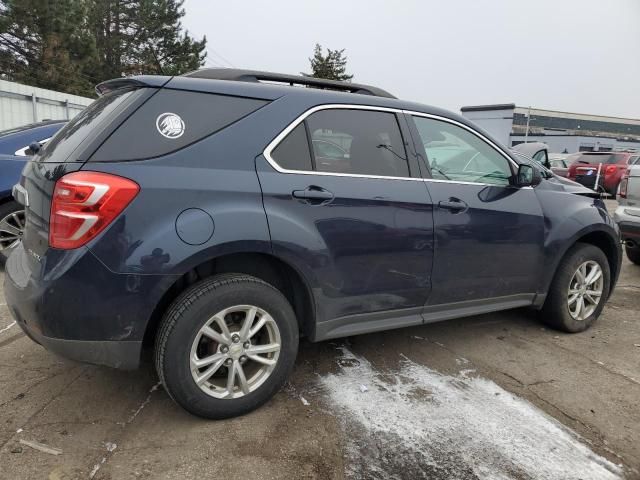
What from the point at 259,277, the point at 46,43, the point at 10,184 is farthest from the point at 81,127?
the point at 46,43

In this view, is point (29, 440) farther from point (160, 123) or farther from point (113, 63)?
point (113, 63)

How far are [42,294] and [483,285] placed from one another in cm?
268

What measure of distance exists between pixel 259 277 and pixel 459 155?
1701 mm

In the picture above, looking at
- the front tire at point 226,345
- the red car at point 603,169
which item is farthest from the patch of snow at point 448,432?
the red car at point 603,169

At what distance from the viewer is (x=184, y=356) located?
244cm

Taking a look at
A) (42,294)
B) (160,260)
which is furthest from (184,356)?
(42,294)

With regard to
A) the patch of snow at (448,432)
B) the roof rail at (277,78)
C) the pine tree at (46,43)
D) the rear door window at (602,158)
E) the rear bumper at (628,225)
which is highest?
the pine tree at (46,43)

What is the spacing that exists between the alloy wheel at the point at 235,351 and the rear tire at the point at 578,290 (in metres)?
2.49

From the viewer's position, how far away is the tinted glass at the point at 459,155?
331cm

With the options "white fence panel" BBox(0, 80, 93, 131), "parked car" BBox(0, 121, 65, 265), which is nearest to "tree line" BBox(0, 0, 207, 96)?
"white fence panel" BBox(0, 80, 93, 131)

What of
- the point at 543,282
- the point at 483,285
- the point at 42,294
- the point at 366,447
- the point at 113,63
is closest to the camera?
the point at 42,294

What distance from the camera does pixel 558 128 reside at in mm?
70250

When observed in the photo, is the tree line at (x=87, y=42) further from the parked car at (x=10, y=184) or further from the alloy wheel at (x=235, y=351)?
the alloy wheel at (x=235, y=351)

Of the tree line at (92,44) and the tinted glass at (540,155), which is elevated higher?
the tree line at (92,44)
